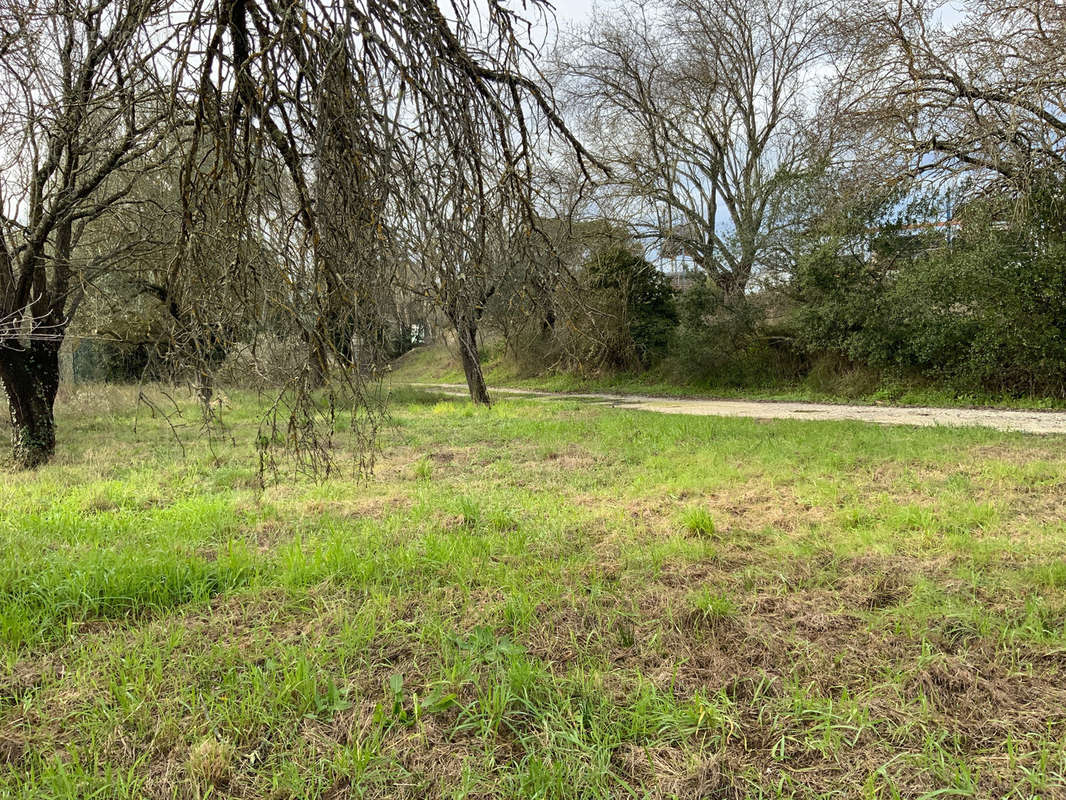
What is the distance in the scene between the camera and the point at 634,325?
20.3 metres

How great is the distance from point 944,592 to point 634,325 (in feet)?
58.2

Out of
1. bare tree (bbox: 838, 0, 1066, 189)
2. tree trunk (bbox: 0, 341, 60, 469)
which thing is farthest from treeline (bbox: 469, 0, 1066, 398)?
tree trunk (bbox: 0, 341, 60, 469)

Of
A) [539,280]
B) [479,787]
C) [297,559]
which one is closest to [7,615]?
[297,559]

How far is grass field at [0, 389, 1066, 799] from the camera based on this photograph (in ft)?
6.17

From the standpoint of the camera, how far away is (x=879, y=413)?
442 inches

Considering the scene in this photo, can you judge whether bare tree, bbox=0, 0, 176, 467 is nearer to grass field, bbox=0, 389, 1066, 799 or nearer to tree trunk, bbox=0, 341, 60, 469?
Answer: tree trunk, bbox=0, 341, 60, 469

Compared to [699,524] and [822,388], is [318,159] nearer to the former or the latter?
[699,524]

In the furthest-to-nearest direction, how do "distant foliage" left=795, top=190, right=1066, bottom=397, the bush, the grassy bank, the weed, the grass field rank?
the bush
the grassy bank
"distant foliage" left=795, top=190, right=1066, bottom=397
the weed
the grass field

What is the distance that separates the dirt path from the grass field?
4228 mm

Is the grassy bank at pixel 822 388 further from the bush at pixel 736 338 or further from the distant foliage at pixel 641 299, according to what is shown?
the distant foliage at pixel 641 299

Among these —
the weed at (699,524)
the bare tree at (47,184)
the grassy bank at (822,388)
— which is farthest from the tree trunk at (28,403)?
the weed at (699,524)

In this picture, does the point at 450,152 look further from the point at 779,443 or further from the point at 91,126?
the point at 779,443

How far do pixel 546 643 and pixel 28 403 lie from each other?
945 centimetres

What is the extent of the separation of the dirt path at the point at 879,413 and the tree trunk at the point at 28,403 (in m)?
11.1
